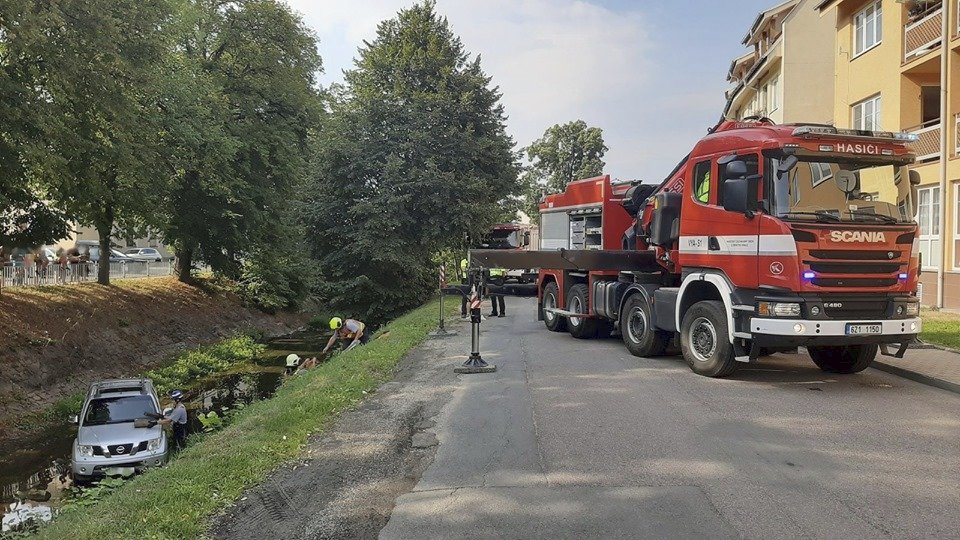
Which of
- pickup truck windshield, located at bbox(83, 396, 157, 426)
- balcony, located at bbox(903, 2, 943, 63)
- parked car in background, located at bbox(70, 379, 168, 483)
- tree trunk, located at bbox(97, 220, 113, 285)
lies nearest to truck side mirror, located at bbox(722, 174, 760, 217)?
parked car in background, located at bbox(70, 379, 168, 483)

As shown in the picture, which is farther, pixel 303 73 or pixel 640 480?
pixel 303 73

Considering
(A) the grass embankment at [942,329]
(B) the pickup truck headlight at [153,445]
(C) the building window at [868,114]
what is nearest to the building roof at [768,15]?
(C) the building window at [868,114]

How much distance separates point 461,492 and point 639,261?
7505 millimetres

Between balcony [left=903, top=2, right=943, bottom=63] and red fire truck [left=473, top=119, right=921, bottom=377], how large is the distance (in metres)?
11.8

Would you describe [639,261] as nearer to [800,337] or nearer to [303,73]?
[800,337]

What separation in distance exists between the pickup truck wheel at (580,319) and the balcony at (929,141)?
436 inches

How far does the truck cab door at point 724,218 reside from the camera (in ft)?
27.9

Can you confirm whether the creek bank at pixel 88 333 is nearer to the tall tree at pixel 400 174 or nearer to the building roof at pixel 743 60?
the tall tree at pixel 400 174

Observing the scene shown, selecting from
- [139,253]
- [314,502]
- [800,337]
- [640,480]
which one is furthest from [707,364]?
[139,253]

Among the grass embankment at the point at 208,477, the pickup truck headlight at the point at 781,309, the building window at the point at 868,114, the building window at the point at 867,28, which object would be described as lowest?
the grass embankment at the point at 208,477

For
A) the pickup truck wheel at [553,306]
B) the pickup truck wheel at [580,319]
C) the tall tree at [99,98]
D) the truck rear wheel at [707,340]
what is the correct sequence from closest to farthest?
the truck rear wheel at [707,340]
the tall tree at [99,98]
the pickup truck wheel at [580,319]
the pickup truck wheel at [553,306]

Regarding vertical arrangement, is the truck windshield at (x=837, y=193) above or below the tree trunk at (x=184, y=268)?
above

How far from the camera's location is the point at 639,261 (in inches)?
466

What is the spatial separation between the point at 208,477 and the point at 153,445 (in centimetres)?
708
